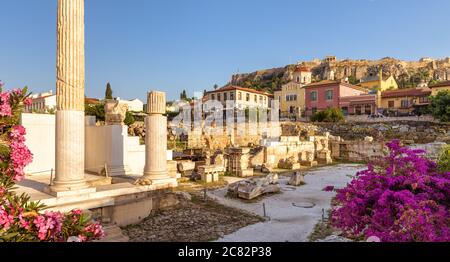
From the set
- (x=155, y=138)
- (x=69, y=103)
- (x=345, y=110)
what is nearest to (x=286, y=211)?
(x=155, y=138)

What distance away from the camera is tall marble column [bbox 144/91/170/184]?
1034 centimetres

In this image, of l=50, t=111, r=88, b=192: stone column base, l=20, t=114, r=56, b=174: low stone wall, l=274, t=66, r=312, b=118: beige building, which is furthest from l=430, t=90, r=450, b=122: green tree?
l=50, t=111, r=88, b=192: stone column base

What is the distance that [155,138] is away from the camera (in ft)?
34.3

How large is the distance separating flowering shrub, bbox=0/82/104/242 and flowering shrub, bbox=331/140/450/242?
4.18m

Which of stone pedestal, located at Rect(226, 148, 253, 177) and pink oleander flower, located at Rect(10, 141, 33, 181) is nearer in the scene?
pink oleander flower, located at Rect(10, 141, 33, 181)

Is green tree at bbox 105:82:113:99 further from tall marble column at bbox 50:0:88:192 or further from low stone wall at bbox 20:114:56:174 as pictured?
tall marble column at bbox 50:0:88:192

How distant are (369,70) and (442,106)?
71208 millimetres

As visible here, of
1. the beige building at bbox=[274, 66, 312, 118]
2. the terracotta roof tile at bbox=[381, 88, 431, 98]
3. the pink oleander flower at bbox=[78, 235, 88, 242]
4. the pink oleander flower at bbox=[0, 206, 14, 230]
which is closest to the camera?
the pink oleander flower at bbox=[0, 206, 14, 230]

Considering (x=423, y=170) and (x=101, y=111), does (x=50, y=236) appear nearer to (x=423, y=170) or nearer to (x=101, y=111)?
(x=423, y=170)

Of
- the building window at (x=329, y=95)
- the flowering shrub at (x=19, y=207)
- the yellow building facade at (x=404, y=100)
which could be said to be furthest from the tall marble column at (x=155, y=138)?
the yellow building facade at (x=404, y=100)

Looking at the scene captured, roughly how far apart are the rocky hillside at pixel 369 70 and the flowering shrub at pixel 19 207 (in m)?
94.5

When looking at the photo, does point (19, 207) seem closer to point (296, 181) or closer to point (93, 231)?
point (93, 231)

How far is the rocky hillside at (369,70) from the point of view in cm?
9729
